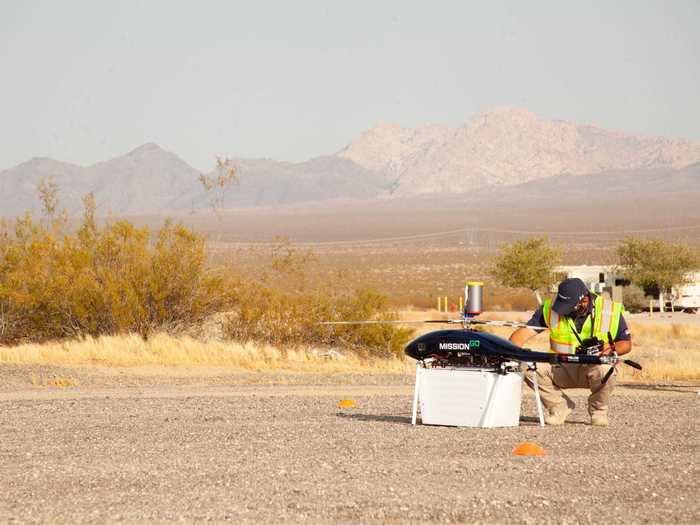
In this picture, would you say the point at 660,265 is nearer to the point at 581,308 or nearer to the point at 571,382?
the point at 571,382

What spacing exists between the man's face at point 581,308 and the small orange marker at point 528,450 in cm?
214

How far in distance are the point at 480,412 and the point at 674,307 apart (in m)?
52.7

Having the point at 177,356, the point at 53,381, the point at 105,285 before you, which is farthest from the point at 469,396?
the point at 105,285

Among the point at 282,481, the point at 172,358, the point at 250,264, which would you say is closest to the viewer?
the point at 282,481

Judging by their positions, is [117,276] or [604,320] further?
[117,276]

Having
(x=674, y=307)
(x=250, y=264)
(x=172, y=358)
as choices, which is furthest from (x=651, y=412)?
(x=674, y=307)

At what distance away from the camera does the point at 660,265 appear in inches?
2527

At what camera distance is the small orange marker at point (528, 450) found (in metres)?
11.1

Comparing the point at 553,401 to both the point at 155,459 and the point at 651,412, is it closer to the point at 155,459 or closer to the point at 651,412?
the point at 651,412

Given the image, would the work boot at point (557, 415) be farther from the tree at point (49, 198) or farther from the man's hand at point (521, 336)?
the tree at point (49, 198)

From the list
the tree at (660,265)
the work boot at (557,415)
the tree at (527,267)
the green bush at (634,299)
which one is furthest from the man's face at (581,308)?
the tree at (527,267)

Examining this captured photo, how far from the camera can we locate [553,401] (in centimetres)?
1358

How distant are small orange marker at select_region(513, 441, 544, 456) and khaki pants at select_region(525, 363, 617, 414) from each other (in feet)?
7.14

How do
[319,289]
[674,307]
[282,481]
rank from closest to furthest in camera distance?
[282,481] → [319,289] → [674,307]
